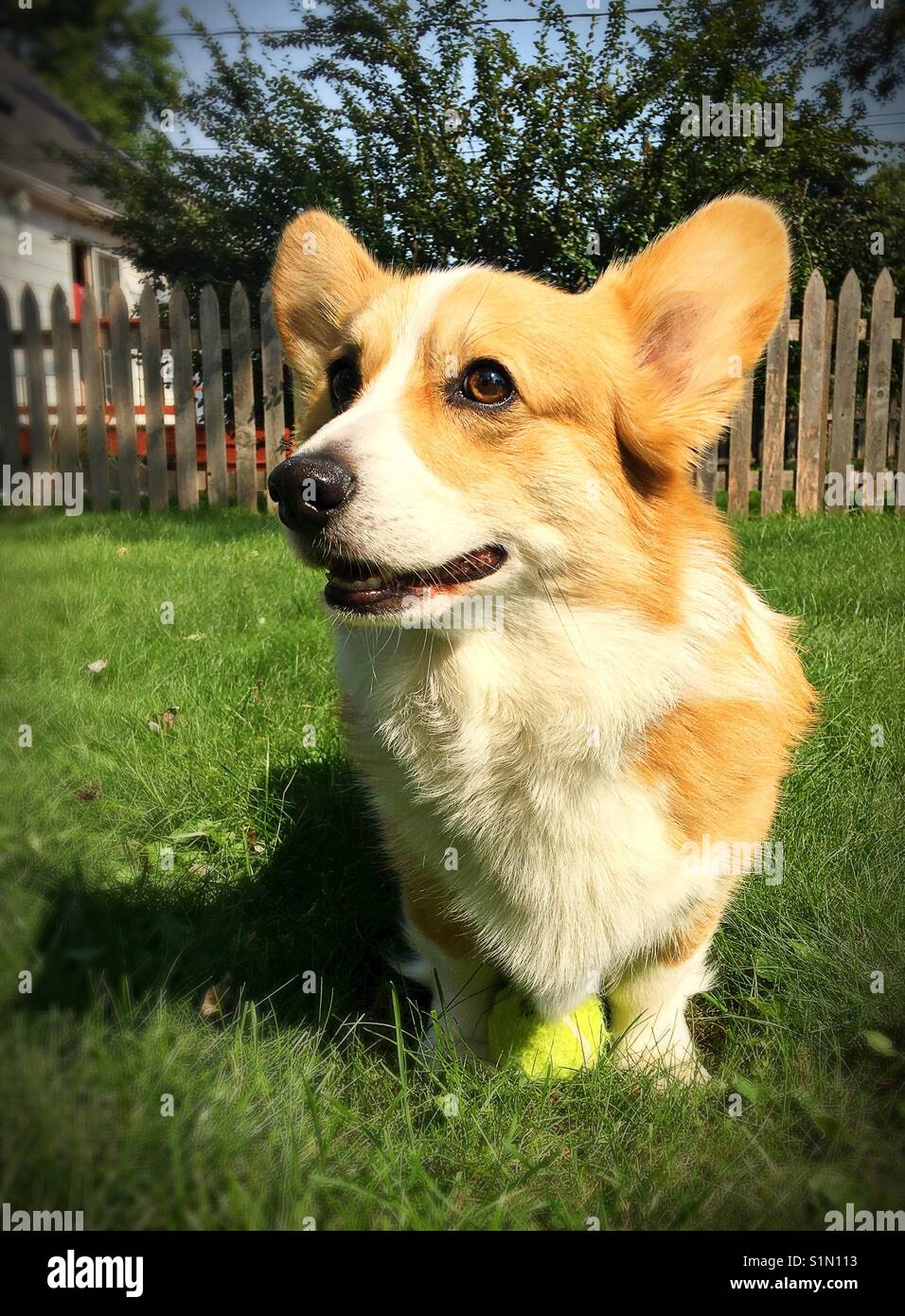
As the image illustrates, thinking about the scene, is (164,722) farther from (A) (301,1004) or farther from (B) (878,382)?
(B) (878,382)

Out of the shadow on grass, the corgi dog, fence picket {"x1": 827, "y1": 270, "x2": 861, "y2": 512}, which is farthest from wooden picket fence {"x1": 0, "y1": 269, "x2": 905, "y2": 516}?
the corgi dog

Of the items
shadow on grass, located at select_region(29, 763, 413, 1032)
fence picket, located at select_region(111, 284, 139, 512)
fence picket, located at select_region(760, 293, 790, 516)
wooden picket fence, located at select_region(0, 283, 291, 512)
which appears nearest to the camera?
shadow on grass, located at select_region(29, 763, 413, 1032)

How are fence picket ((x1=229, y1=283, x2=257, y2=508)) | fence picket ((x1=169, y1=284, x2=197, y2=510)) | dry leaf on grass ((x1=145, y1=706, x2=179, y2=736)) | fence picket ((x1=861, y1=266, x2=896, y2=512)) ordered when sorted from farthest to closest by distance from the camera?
fence picket ((x1=229, y1=283, x2=257, y2=508))
fence picket ((x1=169, y1=284, x2=197, y2=510))
fence picket ((x1=861, y1=266, x2=896, y2=512))
dry leaf on grass ((x1=145, y1=706, x2=179, y2=736))

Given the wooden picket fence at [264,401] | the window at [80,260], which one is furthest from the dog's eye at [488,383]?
the wooden picket fence at [264,401]

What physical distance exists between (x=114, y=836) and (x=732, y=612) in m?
1.50

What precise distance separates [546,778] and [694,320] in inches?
41.5

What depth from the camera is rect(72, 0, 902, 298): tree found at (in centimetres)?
164

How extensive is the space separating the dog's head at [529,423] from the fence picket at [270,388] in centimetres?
418

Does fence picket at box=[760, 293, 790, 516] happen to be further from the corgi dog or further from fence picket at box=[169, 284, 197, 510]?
the corgi dog

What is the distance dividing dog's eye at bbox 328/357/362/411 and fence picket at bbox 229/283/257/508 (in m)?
3.97

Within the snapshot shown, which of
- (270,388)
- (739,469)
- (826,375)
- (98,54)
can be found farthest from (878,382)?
(98,54)

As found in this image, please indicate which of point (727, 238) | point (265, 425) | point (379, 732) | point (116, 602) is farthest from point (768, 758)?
point (265, 425)

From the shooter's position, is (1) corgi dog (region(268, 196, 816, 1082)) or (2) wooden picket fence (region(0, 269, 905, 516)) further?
(2) wooden picket fence (region(0, 269, 905, 516))

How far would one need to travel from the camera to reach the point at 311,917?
7.66ft
